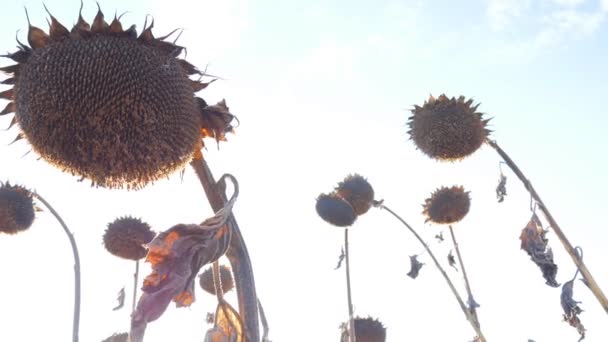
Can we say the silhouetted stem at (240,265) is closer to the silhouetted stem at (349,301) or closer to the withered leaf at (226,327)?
the withered leaf at (226,327)

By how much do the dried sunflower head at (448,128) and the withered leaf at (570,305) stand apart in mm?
1901

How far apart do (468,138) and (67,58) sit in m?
4.83

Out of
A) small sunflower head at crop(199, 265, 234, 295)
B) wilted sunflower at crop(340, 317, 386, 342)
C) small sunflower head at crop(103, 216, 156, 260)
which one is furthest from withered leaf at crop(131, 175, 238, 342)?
small sunflower head at crop(103, 216, 156, 260)

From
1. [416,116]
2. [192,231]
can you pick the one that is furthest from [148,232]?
[192,231]

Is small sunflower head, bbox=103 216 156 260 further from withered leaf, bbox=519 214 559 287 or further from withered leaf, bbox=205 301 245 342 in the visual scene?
withered leaf, bbox=205 301 245 342

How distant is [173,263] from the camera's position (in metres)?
1.65

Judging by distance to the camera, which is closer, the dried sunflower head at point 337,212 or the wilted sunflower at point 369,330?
the wilted sunflower at point 369,330

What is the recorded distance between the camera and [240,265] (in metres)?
1.93

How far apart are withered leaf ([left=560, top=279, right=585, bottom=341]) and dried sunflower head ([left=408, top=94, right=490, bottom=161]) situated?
1.90m

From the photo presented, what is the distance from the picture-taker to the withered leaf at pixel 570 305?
4781mm

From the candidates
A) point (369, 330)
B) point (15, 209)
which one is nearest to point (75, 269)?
point (15, 209)

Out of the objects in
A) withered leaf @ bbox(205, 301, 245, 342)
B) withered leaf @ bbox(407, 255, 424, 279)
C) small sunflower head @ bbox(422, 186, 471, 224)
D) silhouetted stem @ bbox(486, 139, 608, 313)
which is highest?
small sunflower head @ bbox(422, 186, 471, 224)

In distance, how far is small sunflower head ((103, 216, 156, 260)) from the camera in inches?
282

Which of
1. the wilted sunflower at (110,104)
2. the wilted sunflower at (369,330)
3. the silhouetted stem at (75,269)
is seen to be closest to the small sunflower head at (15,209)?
the silhouetted stem at (75,269)
